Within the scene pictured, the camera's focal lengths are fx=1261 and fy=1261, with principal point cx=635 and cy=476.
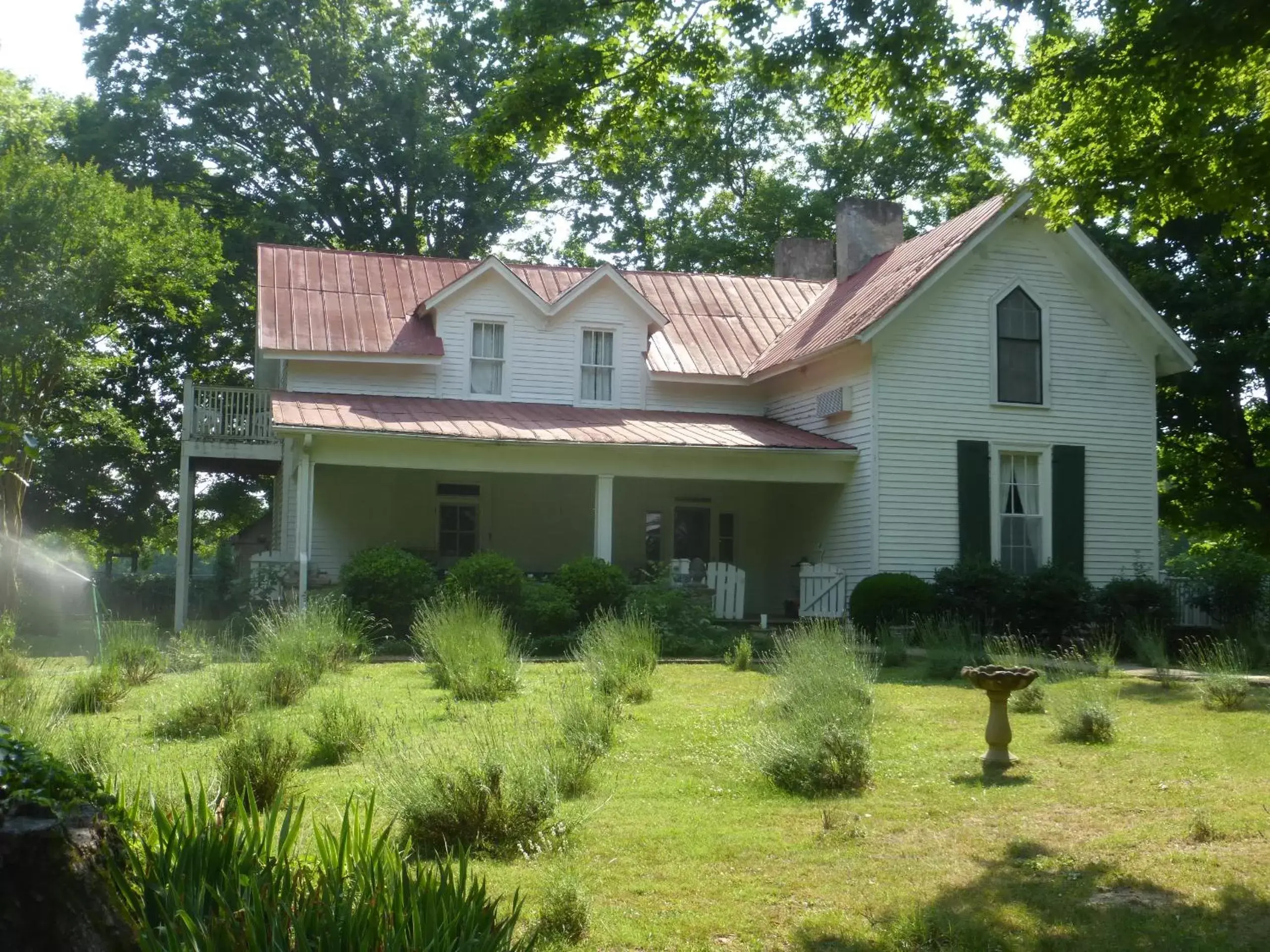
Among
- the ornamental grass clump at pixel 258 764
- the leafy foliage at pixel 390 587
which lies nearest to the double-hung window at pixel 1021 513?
the leafy foliage at pixel 390 587

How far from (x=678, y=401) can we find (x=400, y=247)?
53.0ft

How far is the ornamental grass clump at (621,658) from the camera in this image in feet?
38.0

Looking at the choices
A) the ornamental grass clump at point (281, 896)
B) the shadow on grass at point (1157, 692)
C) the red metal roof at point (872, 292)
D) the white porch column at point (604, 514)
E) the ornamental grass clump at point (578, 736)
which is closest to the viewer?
the ornamental grass clump at point (281, 896)

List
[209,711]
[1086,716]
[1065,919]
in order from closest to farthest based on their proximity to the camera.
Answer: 1. [1065,919]
2. [1086,716]
3. [209,711]

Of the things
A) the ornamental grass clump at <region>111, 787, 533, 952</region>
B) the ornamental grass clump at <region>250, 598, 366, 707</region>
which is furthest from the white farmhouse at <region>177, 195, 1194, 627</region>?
the ornamental grass clump at <region>111, 787, 533, 952</region>

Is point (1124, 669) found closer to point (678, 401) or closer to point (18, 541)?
point (678, 401)

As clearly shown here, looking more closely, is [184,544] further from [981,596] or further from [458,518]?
[981,596]

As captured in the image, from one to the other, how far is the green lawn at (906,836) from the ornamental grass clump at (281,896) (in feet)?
4.79

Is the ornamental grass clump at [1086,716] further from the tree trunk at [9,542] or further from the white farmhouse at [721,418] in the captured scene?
the tree trunk at [9,542]

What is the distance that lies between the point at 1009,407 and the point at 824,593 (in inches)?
181

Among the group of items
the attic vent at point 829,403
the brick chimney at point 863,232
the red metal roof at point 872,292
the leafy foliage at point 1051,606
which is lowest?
the leafy foliage at point 1051,606

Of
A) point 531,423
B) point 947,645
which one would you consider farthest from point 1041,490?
point 531,423

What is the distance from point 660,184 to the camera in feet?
126

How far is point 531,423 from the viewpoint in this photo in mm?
20953
